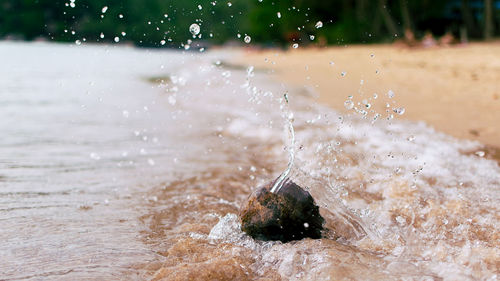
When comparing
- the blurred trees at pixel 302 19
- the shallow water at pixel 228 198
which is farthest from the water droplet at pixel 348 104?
the blurred trees at pixel 302 19

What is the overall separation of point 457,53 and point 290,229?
14423 mm

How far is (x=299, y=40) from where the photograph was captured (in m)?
43.6

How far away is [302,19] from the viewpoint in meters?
39.7

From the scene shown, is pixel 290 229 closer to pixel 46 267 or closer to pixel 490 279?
pixel 490 279

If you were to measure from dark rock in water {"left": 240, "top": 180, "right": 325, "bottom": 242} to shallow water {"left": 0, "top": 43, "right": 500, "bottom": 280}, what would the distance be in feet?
0.29

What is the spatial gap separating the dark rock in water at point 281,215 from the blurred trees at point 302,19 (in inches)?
104

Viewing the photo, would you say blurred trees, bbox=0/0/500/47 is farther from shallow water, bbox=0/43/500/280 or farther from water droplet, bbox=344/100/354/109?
water droplet, bbox=344/100/354/109

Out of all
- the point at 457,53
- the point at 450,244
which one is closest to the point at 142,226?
the point at 450,244

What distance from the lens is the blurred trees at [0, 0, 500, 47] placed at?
88.6 ft

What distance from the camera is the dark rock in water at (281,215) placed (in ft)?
9.78

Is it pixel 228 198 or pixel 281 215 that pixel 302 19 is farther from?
pixel 281 215

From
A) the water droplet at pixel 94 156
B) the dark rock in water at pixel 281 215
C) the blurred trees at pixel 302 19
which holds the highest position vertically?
the dark rock in water at pixel 281 215

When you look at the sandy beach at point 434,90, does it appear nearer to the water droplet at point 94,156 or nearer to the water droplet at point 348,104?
the water droplet at point 348,104

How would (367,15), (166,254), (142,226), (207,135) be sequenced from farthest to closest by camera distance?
1. (367,15)
2. (207,135)
3. (142,226)
4. (166,254)
